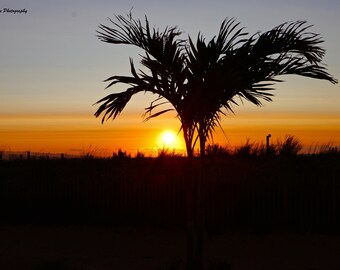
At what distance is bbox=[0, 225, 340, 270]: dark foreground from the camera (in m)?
11.7

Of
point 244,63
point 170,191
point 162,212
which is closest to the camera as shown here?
point 244,63

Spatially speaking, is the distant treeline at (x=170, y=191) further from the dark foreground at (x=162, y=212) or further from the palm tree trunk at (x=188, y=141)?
the palm tree trunk at (x=188, y=141)

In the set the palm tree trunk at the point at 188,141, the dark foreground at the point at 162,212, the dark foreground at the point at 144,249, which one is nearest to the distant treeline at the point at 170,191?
the dark foreground at the point at 162,212

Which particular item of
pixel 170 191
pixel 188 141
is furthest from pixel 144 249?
pixel 188 141

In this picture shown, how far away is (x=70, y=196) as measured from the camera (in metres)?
17.8

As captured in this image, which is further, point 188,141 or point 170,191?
point 170,191

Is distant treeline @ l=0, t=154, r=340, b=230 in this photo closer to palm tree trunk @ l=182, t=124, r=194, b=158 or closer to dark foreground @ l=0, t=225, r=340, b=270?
dark foreground @ l=0, t=225, r=340, b=270

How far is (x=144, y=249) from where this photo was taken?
13.8 m

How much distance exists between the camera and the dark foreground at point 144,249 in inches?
462

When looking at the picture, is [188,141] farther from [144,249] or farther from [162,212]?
[162,212]

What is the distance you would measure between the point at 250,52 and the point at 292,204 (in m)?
7.52

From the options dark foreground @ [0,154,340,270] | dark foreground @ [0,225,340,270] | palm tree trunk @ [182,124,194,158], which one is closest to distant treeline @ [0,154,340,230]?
dark foreground @ [0,154,340,270]

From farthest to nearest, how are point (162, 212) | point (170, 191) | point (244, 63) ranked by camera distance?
point (170, 191) < point (162, 212) < point (244, 63)

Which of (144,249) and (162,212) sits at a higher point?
(162,212)
